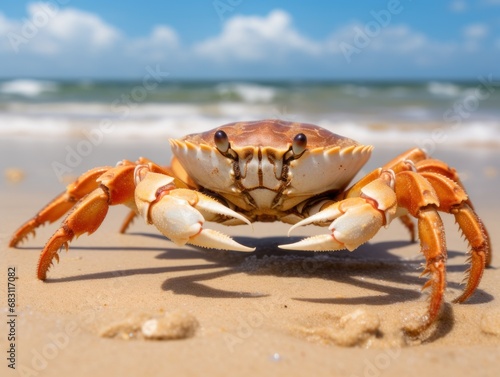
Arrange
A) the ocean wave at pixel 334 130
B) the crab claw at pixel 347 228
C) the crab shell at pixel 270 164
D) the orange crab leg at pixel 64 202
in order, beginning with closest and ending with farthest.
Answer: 1. the crab claw at pixel 347 228
2. the crab shell at pixel 270 164
3. the orange crab leg at pixel 64 202
4. the ocean wave at pixel 334 130

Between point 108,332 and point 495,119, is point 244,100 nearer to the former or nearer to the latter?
point 495,119

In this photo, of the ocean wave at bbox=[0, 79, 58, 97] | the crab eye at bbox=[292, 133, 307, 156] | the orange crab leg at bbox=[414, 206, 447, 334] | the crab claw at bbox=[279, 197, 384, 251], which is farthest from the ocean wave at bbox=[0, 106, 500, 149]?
the ocean wave at bbox=[0, 79, 58, 97]

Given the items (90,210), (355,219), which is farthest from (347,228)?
(90,210)

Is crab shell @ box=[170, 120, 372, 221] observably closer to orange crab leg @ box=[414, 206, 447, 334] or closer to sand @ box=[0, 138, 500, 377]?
sand @ box=[0, 138, 500, 377]

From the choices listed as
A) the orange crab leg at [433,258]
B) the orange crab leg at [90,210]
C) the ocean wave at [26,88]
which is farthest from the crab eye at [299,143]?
the ocean wave at [26,88]
